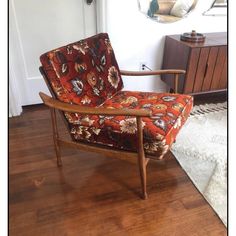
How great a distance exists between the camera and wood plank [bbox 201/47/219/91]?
1.89 metres

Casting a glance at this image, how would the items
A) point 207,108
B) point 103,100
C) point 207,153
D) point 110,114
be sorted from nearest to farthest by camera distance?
point 110,114 → point 103,100 → point 207,153 → point 207,108

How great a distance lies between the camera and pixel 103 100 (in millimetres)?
1562

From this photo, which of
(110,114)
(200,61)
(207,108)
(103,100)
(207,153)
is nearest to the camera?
(110,114)

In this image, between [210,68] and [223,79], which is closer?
[210,68]

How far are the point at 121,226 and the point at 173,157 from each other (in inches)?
25.2

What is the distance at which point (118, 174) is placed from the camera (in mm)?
1540

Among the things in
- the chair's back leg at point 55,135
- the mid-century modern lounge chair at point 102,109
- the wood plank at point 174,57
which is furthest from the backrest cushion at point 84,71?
the wood plank at point 174,57

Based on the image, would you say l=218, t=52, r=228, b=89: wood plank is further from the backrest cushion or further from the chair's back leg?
the chair's back leg

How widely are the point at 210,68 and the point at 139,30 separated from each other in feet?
2.26

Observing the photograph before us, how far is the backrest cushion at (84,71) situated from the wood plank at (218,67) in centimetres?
86

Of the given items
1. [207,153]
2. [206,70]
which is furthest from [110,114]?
[206,70]

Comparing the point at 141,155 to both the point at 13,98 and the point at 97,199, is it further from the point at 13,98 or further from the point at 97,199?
the point at 13,98

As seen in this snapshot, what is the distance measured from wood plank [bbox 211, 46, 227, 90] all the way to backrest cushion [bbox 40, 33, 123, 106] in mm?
864
